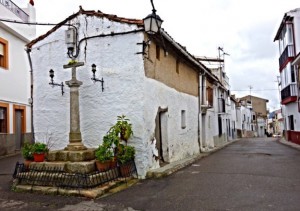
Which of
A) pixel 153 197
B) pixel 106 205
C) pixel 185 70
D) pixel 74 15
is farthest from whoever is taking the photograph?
pixel 185 70

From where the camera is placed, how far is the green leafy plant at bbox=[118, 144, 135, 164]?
823cm

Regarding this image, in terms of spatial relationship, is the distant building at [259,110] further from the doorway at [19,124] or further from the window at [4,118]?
the window at [4,118]

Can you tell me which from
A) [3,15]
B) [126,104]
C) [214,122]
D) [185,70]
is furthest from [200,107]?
[3,15]

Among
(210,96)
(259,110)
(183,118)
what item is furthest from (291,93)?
(259,110)

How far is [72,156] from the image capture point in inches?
304

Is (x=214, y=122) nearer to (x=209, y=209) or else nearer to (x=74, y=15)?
(x=74, y=15)

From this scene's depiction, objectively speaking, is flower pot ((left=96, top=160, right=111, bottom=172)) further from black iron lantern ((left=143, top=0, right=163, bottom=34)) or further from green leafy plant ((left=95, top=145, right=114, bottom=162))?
black iron lantern ((left=143, top=0, right=163, bottom=34))

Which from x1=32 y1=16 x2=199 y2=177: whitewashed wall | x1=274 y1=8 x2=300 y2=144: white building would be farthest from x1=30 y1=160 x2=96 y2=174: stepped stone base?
x1=274 y1=8 x2=300 y2=144: white building

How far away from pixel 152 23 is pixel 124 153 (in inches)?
141

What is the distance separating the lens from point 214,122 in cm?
2147

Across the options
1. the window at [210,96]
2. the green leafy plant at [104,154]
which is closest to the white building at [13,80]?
the green leafy plant at [104,154]

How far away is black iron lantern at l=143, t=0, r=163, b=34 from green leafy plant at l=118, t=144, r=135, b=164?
3.23 meters

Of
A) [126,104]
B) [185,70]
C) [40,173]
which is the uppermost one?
[185,70]

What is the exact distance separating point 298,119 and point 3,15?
19.1 meters
